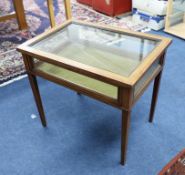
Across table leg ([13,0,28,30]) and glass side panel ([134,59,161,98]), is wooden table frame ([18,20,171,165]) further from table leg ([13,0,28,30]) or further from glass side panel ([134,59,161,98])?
table leg ([13,0,28,30])

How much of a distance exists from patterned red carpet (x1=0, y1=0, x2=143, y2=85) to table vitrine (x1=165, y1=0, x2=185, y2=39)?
312mm

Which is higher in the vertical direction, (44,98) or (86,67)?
(86,67)

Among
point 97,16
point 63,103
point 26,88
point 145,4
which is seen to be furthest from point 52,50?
point 97,16

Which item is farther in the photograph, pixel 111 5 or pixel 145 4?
pixel 111 5

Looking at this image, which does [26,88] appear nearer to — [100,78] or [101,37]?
[101,37]

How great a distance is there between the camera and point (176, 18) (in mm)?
2760

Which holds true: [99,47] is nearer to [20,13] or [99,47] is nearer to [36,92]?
[36,92]

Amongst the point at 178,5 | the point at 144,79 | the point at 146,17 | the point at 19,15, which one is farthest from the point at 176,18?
the point at 144,79

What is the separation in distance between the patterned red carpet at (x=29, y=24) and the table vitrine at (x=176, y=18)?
0.31 m

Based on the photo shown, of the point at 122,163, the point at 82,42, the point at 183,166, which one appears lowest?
the point at 122,163

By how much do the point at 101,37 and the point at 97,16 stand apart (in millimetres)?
1791

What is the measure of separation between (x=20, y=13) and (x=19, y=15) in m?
0.02

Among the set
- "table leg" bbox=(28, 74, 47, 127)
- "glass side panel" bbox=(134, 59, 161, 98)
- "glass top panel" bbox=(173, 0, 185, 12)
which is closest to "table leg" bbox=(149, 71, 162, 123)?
"glass side panel" bbox=(134, 59, 161, 98)

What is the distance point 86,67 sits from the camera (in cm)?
109
